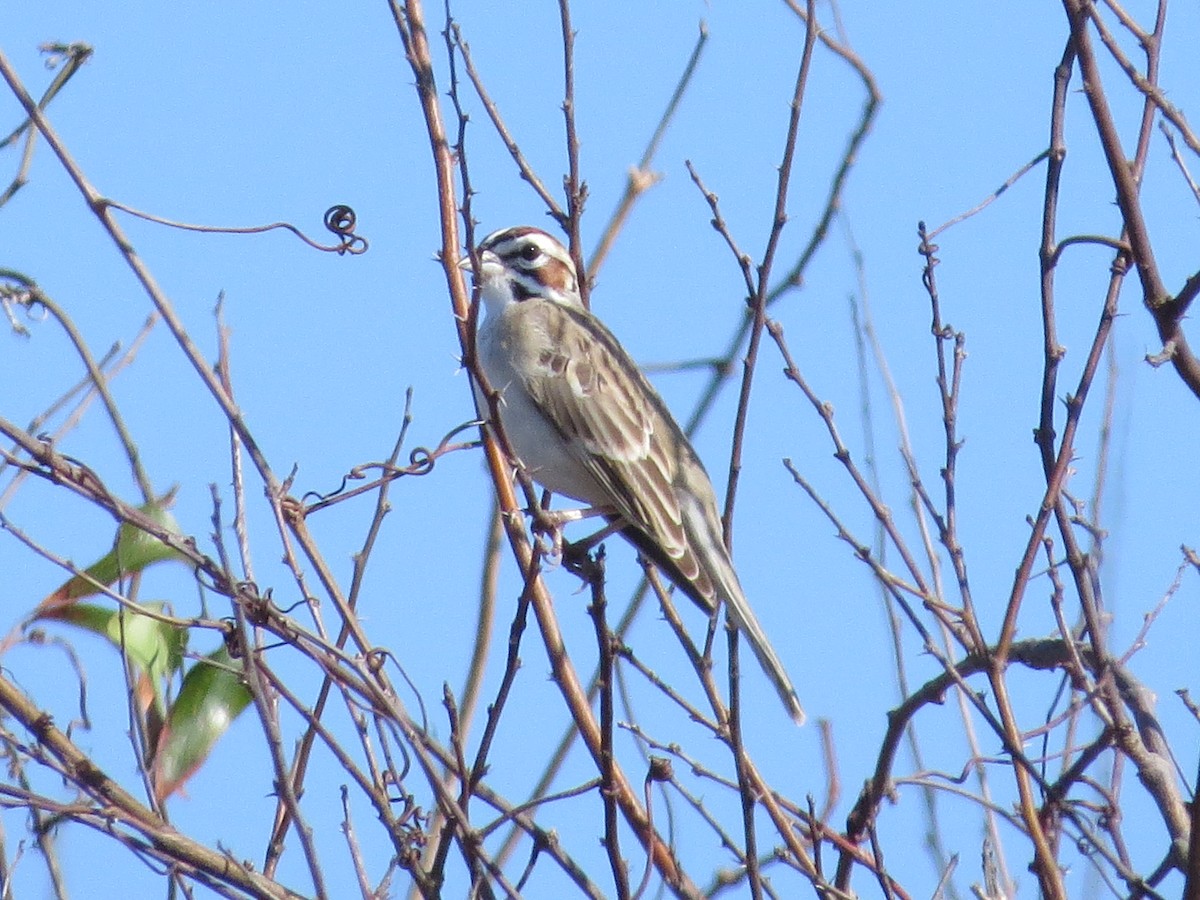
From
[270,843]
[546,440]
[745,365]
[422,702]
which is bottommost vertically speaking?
[270,843]

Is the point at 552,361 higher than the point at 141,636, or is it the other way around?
the point at 552,361

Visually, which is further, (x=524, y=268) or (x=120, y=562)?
(x=524, y=268)

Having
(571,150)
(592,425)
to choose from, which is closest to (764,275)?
(571,150)

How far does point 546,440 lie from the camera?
5555mm

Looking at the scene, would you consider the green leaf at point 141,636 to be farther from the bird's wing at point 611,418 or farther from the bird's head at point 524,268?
the bird's head at point 524,268

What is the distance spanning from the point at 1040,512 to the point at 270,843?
165 centimetres

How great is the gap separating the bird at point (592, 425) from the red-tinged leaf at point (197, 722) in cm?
193

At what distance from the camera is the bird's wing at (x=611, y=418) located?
538 centimetres

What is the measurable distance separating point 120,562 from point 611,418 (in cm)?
240

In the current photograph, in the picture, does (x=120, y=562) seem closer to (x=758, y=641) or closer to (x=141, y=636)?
(x=141, y=636)

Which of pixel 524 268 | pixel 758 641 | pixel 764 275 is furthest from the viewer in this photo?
pixel 524 268

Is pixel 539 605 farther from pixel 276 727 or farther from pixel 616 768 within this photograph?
pixel 276 727

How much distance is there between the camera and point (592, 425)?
5.57m

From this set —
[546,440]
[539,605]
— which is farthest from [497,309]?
[539,605]
